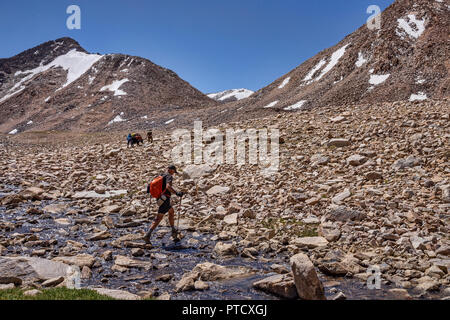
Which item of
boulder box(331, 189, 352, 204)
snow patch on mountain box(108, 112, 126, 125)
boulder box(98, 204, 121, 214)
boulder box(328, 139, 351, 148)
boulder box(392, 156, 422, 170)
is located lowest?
boulder box(98, 204, 121, 214)

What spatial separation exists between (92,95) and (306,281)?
93661 millimetres

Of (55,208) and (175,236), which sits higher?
(55,208)

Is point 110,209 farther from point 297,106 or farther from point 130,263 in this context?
point 297,106

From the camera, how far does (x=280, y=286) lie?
736cm

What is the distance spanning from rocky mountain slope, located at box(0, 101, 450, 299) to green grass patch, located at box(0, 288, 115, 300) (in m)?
1.01

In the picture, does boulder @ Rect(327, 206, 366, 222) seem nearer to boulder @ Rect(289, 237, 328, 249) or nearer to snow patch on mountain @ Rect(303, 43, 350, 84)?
boulder @ Rect(289, 237, 328, 249)

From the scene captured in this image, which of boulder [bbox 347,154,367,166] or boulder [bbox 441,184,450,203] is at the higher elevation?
boulder [bbox 347,154,367,166]

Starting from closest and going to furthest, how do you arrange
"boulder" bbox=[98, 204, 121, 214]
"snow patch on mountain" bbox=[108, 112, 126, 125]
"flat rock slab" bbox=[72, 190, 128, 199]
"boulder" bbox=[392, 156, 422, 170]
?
"boulder" bbox=[392, 156, 422, 170]
"boulder" bbox=[98, 204, 121, 214]
"flat rock slab" bbox=[72, 190, 128, 199]
"snow patch on mountain" bbox=[108, 112, 126, 125]

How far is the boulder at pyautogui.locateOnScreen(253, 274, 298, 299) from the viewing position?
7.23 meters

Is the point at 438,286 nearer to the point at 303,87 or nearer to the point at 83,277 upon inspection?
the point at 83,277

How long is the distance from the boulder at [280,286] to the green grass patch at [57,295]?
3.32 m

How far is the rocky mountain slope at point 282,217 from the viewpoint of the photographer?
811cm

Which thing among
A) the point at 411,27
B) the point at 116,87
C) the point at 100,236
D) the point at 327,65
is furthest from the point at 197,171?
the point at 116,87

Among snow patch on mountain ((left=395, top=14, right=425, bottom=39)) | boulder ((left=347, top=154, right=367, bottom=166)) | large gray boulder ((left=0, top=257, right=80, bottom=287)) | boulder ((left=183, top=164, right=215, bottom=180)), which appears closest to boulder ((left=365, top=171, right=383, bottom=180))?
boulder ((left=347, top=154, right=367, bottom=166))
